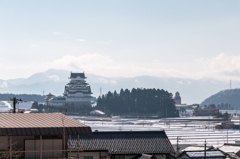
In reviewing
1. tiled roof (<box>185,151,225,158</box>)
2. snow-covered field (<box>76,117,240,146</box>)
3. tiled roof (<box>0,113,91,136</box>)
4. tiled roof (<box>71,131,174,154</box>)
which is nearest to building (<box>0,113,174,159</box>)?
tiled roof (<box>0,113,91,136</box>)

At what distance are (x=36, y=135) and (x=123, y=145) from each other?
16.3 meters

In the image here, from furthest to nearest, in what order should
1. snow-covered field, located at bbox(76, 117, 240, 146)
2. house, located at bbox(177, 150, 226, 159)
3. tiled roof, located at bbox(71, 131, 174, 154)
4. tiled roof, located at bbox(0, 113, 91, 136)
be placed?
snow-covered field, located at bbox(76, 117, 240, 146), house, located at bbox(177, 150, 226, 159), tiled roof, located at bbox(71, 131, 174, 154), tiled roof, located at bbox(0, 113, 91, 136)

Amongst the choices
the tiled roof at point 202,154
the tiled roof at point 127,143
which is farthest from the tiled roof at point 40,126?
the tiled roof at point 202,154

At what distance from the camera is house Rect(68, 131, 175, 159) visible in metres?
31.4

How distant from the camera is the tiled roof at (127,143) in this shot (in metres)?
31.8

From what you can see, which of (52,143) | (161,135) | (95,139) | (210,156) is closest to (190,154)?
(210,156)

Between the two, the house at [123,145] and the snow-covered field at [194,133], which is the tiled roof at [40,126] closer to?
the house at [123,145]

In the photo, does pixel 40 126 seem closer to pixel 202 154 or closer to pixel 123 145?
pixel 123 145

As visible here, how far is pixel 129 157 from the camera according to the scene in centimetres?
3195

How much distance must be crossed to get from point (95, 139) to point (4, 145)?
15724mm

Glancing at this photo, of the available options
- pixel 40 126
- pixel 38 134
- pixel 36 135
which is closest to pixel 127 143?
pixel 36 135

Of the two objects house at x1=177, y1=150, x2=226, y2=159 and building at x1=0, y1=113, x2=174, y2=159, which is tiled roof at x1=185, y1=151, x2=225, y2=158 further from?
building at x1=0, y1=113, x2=174, y2=159

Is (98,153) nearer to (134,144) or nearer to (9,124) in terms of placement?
(134,144)

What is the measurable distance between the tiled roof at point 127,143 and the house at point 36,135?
13624 mm
